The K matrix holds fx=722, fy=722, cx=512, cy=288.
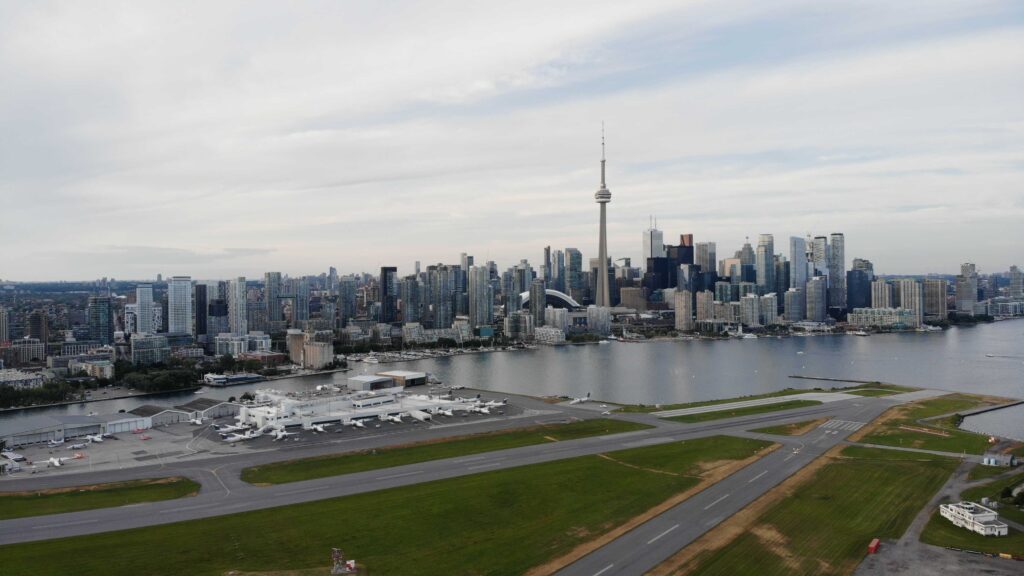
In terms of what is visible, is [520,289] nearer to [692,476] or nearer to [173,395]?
[173,395]

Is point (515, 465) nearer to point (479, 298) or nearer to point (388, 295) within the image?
point (479, 298)

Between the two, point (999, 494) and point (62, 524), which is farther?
point (999, 494)

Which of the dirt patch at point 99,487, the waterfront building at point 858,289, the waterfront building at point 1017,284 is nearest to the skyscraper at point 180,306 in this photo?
the dirt patch at point 99,487

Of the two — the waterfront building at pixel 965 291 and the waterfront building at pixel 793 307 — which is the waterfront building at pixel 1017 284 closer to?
the waterfront building at pixel 965 291

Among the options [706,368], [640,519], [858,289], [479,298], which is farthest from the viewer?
[858,289]

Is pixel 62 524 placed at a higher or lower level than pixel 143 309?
lower

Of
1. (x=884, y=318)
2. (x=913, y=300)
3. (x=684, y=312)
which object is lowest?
(x=884, y=318)

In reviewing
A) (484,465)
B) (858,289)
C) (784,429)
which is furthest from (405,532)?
(858,289)

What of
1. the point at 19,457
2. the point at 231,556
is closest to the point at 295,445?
the point at 19,457
